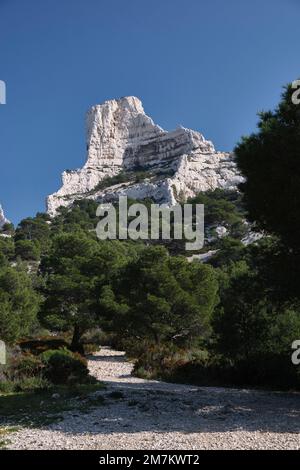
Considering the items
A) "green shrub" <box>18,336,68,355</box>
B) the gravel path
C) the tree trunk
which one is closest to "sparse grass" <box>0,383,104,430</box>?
the gravel path

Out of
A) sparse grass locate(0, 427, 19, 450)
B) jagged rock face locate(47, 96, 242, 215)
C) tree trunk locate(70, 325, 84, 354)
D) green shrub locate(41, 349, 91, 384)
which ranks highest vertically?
jagged rock face locate(47, 96, 242, 215)

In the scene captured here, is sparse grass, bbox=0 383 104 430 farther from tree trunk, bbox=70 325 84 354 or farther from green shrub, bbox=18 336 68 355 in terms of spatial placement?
tree trunk, bbox=70 325 84 354

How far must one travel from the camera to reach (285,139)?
8.83 metres

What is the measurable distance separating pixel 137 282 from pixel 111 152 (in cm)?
10952

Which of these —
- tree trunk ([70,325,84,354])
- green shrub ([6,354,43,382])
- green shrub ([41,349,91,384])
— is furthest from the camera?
tree trunk ([70,325,84,354])

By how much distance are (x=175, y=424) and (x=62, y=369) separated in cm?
657

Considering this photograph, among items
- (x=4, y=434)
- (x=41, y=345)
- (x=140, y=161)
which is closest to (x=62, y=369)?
(x=4, y=434)

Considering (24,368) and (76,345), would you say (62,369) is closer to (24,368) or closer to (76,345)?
(24,368)

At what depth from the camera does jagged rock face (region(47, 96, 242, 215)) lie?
94750mm

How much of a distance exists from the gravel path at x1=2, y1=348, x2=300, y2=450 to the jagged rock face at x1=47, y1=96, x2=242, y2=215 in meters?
74.0

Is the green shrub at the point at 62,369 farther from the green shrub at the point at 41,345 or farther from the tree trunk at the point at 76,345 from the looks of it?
the tree trunk at the point at 76,345

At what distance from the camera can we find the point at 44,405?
9.35 metres

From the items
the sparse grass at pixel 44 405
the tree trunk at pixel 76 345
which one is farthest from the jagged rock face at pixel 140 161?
the sparse grass at pixel 44 405
